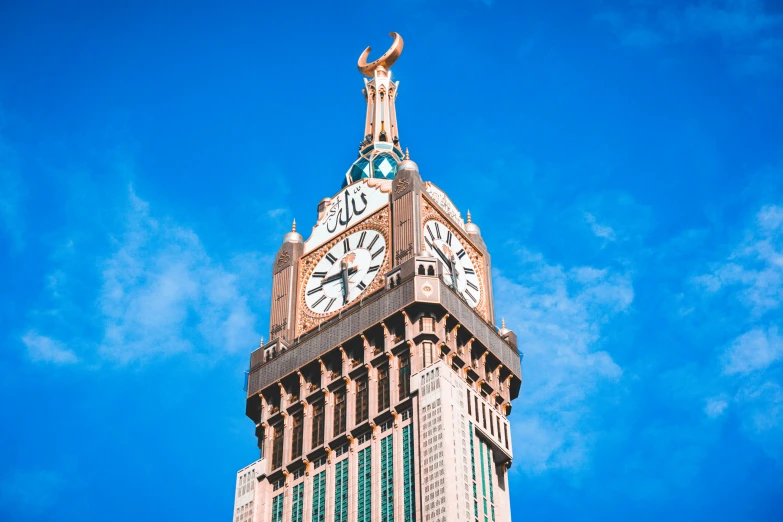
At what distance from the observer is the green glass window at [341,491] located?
108 metres

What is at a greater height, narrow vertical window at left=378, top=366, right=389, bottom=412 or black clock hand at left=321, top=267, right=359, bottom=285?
black clock hand at left=321, top=267, right=359, bottom=285

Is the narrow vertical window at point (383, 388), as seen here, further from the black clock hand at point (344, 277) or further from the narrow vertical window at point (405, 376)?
the black clock hand at point (344, 277)

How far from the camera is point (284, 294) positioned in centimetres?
12675

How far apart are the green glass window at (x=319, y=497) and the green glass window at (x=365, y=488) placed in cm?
343

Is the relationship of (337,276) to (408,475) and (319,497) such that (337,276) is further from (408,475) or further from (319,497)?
(408,475)

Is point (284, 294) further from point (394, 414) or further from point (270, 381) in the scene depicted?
point (394, 414)

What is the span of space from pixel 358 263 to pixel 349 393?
13493 mm

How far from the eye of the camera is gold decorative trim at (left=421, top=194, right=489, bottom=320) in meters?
124

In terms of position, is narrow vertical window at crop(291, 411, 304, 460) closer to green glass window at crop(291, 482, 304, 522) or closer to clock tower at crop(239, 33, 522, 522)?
clock tower at crop(239, 33, 522, 522)

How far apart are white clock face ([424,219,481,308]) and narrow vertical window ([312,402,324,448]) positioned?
1475 centimetres

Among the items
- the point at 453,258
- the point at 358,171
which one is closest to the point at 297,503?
the point at 453,258

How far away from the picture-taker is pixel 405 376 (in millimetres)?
112562

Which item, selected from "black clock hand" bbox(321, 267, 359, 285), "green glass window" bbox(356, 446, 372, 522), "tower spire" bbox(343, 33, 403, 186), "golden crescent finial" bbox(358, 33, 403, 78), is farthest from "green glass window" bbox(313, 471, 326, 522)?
"golden crescent finial" bbox(358, 33, 403, 78)

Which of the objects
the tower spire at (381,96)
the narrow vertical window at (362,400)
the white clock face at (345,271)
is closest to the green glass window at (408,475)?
the narrow vertical window at (362,400)
